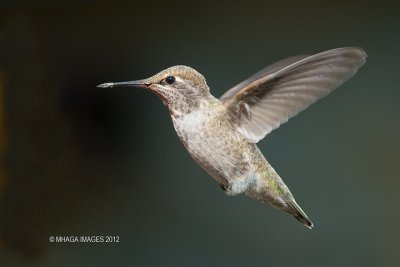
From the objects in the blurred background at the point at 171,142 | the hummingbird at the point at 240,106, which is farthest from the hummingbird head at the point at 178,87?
the blurred background at the point at 171,142

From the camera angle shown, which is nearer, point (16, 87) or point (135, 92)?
point (135, 92)

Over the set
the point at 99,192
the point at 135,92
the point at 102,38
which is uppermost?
the point at 102,38

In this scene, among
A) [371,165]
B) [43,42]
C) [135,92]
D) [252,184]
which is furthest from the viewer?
[43,42]

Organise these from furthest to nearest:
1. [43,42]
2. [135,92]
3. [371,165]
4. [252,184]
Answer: [43,42] → [135,92] → [371,165] → [252,184]

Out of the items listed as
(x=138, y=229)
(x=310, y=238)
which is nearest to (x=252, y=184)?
(x=310, y=238)

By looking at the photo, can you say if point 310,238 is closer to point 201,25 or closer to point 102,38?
point 201,25

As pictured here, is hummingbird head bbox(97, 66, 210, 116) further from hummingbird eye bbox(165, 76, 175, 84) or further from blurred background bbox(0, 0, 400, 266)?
blurred background bbox(0, 0, 400, 266)

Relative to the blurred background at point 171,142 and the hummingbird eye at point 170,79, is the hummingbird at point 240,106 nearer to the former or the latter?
the hummingbird eye at point 170,79

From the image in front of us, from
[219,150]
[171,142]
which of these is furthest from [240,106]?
[171,142]

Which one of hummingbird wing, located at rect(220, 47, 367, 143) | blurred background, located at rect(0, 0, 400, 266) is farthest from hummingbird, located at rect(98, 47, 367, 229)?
blurred background, located at rect(0, 0, 400, 266)
